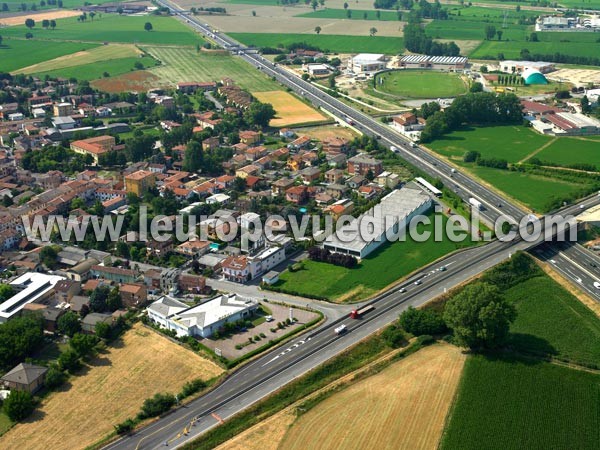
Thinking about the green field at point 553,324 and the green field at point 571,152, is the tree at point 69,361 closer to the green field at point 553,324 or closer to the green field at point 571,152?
the green field at point 553,324

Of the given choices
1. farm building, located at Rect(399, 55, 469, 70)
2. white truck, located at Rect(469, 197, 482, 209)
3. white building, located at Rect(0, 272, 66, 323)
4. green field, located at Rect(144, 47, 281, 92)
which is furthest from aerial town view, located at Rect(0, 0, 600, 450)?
farm building, located at Rect(399, 55, 469, 70)

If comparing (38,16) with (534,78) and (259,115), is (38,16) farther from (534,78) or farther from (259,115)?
(534,78)

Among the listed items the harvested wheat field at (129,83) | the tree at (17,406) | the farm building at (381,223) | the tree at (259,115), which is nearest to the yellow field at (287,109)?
the tree at (259,115)

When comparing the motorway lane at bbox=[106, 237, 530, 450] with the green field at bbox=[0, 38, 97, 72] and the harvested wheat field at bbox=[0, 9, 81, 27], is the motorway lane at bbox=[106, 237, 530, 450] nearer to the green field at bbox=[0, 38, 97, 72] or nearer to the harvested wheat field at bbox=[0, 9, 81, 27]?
the green field at bbox=[0, 38, 97, 72]

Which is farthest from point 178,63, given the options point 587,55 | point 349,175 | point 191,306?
point 191,306

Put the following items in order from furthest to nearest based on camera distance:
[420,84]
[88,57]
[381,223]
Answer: [88,57] < [420,84] < [381,223]

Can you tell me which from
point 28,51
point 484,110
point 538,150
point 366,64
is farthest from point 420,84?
point 28,51
